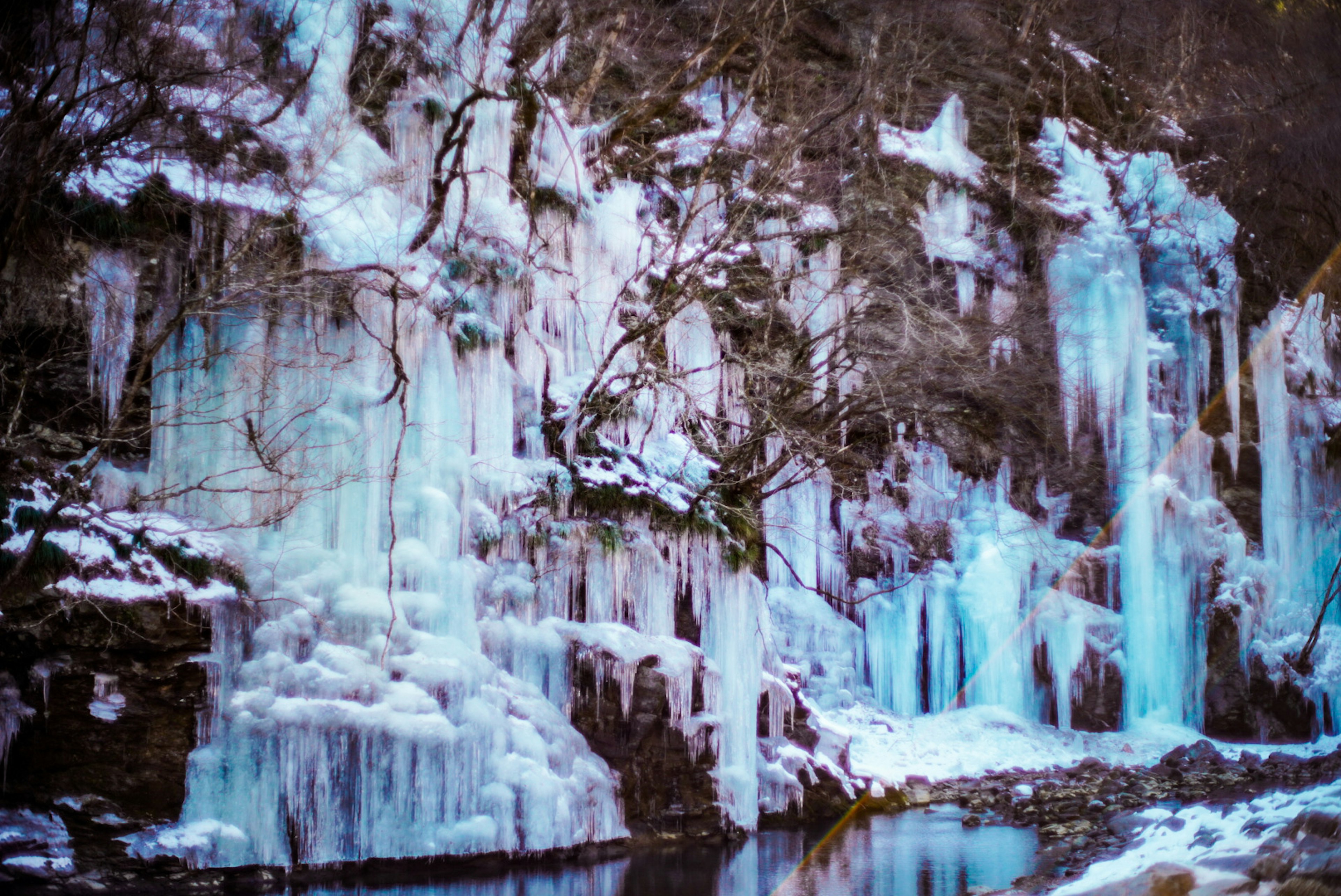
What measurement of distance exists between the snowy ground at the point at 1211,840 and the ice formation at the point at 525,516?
120 inches

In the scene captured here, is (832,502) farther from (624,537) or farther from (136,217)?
(136,217)

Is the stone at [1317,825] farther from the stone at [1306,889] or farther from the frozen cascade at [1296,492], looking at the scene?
the frozen cascade at [1296,492]

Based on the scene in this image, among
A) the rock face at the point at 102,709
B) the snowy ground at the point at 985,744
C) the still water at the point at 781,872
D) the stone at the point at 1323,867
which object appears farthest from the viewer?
the snowy ground at the point at 985,744

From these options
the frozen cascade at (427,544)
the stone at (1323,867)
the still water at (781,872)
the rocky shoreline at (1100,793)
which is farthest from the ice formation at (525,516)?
the stone at (1323,867)

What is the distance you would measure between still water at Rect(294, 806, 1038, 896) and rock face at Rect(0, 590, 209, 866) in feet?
4.13

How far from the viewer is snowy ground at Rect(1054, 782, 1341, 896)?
199 inches

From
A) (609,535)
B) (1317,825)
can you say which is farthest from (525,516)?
(1317,825)

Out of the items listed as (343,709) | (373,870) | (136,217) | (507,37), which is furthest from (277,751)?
(507,37)

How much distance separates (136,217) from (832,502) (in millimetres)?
8097

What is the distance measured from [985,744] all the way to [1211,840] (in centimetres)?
568

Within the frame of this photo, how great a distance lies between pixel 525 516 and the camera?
7477 mm

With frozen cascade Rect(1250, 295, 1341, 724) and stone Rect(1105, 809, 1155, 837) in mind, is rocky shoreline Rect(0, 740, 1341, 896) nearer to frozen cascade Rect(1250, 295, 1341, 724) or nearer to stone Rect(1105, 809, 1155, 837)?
stone Rect(1105, 809, 1155, 837)

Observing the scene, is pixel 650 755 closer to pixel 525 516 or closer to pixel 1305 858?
pixel 525 516

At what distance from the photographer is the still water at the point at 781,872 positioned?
624cm
